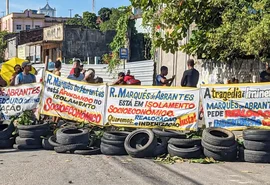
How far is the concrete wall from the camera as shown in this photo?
38969mm

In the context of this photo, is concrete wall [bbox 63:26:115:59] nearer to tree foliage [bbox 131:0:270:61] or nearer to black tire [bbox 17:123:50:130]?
tree foliage [bbox 131:0:270:61]

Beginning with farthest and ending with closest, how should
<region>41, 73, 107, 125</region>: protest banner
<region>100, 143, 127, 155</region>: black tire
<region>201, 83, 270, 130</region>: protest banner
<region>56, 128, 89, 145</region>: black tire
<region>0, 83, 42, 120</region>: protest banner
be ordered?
1. <region>0, 83, 42, 120</region>: protest banner
2. <region>41, 73, 107, 125</region>: protest banner
3. <region>201, 83, 270, 130</region>: protest banner
4. <region>56, 128, 89, 145</region>: black tire
5. <region>100, 143, 127, 155</region>: black tire

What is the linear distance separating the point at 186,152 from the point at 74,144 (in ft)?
7.73

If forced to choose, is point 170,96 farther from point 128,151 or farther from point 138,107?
point 128,151

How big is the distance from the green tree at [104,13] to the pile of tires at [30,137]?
58363mm

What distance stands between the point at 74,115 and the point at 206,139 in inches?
136

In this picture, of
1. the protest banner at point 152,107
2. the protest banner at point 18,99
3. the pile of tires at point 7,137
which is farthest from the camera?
the protest banner at point 18,99

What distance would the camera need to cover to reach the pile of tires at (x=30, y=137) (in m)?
10.9

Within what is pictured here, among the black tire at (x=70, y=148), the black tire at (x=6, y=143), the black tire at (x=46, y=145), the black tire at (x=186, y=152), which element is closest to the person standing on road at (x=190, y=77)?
the black tire at (x=186, y=152)

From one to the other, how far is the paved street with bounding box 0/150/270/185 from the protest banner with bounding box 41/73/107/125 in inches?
64.0

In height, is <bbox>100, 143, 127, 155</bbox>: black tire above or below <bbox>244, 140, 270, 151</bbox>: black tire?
below

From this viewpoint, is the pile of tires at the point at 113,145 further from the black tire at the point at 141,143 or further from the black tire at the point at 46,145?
the black tire at the point at 46,145

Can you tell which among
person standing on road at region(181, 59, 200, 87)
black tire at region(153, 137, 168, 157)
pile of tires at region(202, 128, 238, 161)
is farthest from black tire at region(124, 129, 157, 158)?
person standing on road at region(181, 59, 200, 87)

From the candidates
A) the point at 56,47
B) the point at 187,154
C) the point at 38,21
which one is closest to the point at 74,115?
the point at 187,154
